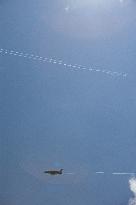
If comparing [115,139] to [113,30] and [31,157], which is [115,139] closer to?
[31,157]

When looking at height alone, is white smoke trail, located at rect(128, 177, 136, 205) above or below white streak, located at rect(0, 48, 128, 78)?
below

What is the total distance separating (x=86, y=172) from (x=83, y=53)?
4.74ft

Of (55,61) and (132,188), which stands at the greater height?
(55,61)

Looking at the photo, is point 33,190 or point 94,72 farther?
point 94,72

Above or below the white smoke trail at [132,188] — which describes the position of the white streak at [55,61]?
above

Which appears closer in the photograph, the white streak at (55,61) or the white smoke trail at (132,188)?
the white streak at (55,61)

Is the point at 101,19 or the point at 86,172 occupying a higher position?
the point at 101,19

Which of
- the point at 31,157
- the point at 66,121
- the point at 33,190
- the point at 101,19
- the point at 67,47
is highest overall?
the point at 101,19

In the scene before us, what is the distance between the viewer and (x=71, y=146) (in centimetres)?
441

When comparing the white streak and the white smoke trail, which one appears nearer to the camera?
the white streak

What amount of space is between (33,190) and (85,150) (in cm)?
78

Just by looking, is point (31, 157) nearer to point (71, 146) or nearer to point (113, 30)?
point (71, 146)

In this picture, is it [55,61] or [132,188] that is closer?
[55,61]

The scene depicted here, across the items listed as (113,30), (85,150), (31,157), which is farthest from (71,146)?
(113,30)
